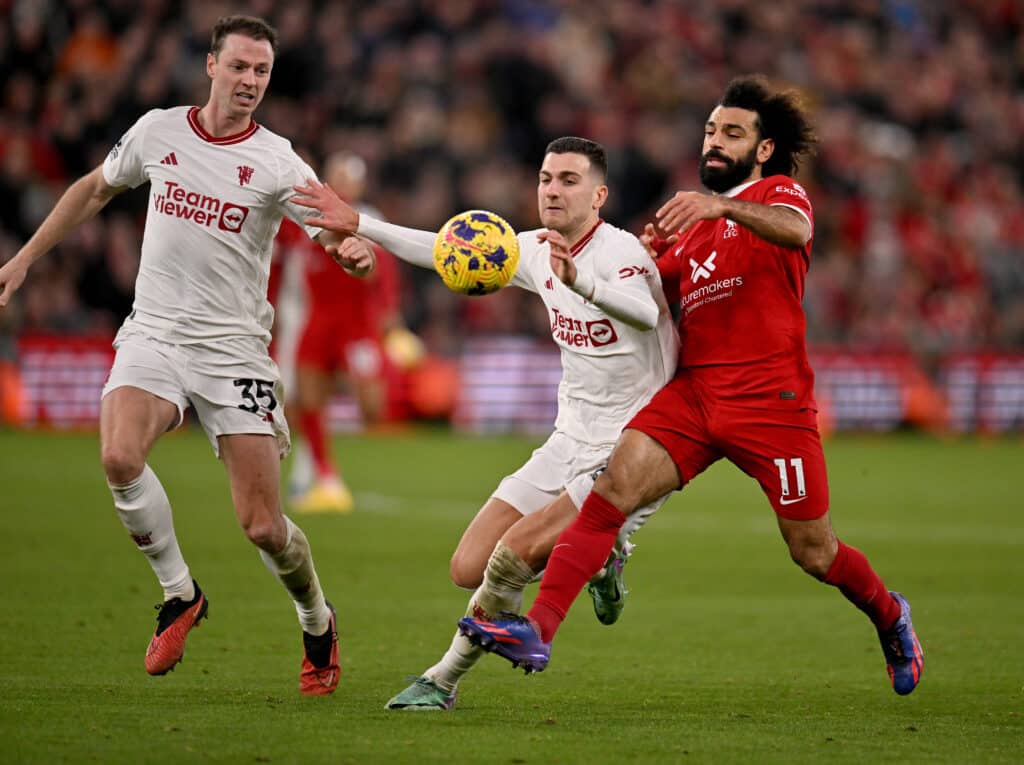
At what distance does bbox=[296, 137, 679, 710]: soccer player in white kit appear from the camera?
678 centimetres

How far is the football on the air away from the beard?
1.07m

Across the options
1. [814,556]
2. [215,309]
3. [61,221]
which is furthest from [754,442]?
[61,221]

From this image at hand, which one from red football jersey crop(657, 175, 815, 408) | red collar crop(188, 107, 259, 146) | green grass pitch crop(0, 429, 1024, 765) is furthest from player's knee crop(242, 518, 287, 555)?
red football jersey crop(657, 175, 815, 408)

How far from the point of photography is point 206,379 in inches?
271

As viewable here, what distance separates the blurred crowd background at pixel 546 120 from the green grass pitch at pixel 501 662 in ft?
20.4

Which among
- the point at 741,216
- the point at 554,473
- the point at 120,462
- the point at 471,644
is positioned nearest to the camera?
the point at 471,644

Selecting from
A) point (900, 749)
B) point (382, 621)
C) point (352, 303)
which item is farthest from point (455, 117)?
point (900, 749)

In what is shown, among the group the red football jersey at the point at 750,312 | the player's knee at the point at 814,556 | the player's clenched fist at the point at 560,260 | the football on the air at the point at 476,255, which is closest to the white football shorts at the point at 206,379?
the football on the air at the point at 476,255

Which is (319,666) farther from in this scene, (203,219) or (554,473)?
(203,219)

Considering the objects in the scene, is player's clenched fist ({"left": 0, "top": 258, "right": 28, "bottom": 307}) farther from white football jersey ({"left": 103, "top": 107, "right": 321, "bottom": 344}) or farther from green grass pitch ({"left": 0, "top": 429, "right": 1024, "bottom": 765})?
green grass pitch ({"left": 0, "top": 429, "right": 1024, "bottom": 765})

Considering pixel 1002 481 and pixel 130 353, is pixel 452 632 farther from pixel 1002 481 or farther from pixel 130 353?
pixel 1002 481

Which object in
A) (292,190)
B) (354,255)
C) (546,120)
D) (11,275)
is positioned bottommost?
(11,275)

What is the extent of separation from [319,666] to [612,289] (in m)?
2.03

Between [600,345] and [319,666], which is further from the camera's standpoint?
[600,345]
